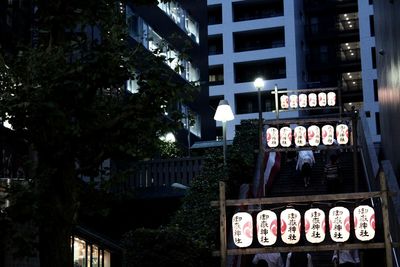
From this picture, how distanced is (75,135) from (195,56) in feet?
120

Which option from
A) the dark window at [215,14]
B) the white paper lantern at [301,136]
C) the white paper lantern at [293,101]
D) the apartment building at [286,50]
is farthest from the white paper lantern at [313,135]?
the dark window at [215,14]

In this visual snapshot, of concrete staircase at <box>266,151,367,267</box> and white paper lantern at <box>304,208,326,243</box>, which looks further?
concrete staircase at <box>266,151,367,267</box>

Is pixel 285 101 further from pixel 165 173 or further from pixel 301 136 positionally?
pixel 165 173

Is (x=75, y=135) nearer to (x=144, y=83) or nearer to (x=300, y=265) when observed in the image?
(x=144, y=83)

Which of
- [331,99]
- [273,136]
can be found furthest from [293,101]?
[273,136]

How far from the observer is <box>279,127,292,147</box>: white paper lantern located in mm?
27094

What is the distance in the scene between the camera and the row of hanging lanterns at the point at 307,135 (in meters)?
27.1

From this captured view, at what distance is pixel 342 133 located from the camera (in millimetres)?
27344

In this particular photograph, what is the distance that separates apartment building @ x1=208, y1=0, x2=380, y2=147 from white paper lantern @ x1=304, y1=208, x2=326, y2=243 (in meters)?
51.3

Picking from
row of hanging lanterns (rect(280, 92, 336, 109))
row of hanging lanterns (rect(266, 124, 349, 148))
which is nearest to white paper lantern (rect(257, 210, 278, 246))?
row of hanging lanterns (rect(266, 124, 349, 148))

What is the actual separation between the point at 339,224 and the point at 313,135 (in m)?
14.3

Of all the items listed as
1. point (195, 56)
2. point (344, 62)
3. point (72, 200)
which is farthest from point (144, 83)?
point (344, 62)

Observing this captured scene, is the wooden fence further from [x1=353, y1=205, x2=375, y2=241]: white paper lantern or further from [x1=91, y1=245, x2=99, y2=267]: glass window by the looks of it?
[x1=353, y1=205, x2=375, y2=241]: white paper lantern

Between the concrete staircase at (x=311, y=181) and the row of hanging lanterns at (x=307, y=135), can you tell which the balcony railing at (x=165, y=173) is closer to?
the concrete staircase at (x=311, y=181)
